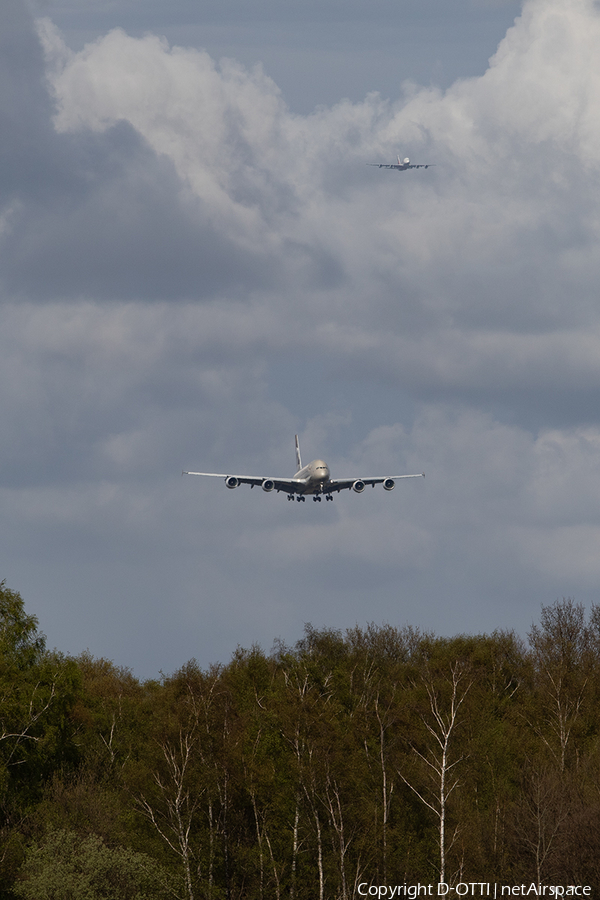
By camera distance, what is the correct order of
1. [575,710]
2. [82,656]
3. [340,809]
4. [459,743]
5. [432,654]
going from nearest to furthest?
[340,809] < [459,743] < [575,710] < [432,654] < [82,656]

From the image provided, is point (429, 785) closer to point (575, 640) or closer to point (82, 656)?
point (575, 640)

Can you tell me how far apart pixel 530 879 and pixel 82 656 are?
239 ft

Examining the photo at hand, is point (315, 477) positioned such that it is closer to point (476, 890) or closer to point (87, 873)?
point (476, 890)

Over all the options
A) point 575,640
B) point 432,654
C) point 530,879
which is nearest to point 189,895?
point 530,879

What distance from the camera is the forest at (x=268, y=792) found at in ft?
205

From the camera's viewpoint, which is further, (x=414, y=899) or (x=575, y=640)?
(x=575, y=640)

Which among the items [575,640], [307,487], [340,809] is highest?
[307,487]

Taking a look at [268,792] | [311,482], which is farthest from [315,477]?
[268,792]

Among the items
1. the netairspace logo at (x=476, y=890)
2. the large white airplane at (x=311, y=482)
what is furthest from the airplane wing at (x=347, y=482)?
the netairspace logo at (x=476, y=890)

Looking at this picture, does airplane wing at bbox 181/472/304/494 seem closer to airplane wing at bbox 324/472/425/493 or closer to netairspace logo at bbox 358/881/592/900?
airplane wing at bbox 324/472/425/493

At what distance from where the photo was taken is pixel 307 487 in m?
114

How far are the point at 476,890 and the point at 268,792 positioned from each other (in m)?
13.4

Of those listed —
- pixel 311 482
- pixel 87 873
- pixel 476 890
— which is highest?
pixel 311 482

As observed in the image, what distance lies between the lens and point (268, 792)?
222 ft
